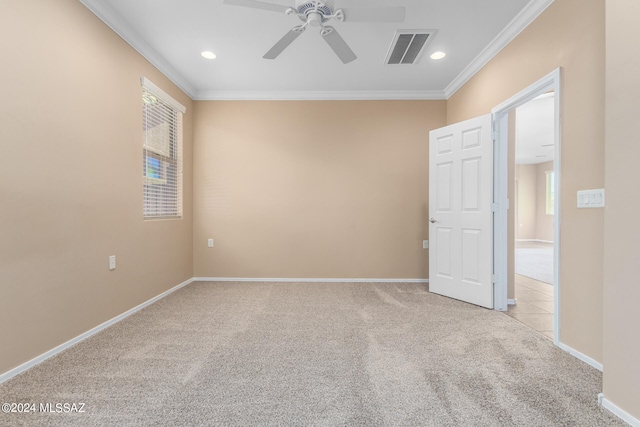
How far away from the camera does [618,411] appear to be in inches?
50.5

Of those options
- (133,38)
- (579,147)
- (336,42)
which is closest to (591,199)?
(579,147)

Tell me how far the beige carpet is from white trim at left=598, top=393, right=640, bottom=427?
0.05 metres

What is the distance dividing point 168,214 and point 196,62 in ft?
5.93

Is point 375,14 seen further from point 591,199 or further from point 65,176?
point 65,176

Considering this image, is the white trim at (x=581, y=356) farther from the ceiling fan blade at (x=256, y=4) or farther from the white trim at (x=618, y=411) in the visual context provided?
the ceiling fan blade at (x=256, y=4)

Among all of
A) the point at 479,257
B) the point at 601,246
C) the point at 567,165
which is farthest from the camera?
the point at 479,257

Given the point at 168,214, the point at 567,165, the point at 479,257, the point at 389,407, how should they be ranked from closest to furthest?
1. the point at 389,407
2. the point at 567,165
3. the point at 479,257
4. the point at 168,214

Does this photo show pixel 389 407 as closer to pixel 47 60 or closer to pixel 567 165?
pixel 567 165

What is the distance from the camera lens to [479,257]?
9.29 feet

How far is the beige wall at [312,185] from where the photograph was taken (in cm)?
381

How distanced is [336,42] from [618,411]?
2708 mm

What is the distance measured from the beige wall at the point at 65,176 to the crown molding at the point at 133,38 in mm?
75

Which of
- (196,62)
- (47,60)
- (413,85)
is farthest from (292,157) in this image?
(47,60)

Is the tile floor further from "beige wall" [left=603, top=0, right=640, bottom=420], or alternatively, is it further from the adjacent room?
"beige wall" [left=603, top=0, right=640, bottom=420]
